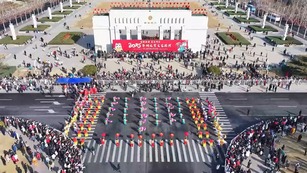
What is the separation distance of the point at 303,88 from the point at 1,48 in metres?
62.8

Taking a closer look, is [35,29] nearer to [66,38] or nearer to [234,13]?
[66,38]

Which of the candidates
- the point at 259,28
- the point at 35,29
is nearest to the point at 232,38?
the point at 259,28

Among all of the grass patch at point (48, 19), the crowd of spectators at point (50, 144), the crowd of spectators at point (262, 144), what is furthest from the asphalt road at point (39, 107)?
the grass patch at point (48, 19)

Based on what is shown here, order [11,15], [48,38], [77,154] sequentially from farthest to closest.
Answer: [11,15]
[48,38]
[77,154]

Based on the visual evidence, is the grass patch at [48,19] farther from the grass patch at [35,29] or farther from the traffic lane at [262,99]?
the traffic lane at [262,99]

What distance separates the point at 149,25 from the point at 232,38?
25.4 meters

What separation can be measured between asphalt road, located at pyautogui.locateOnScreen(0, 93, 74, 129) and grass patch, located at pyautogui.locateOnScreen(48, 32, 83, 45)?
87.3ft

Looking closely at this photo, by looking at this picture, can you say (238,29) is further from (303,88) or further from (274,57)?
(303,88)

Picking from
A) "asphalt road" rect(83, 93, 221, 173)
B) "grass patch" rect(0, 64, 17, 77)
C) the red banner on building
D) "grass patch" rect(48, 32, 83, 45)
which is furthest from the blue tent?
"grass patch" rect(48, 32, 83, 45)

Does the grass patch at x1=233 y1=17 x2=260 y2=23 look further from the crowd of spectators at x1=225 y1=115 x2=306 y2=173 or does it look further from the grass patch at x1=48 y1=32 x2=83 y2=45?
the crowd of spectators at x1=225 y1=115 x2=306 y2=173

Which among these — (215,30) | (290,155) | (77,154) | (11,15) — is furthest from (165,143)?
(11,15)

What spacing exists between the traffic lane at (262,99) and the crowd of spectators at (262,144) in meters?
6.04

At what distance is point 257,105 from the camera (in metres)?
43.4

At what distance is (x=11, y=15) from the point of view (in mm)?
93688
